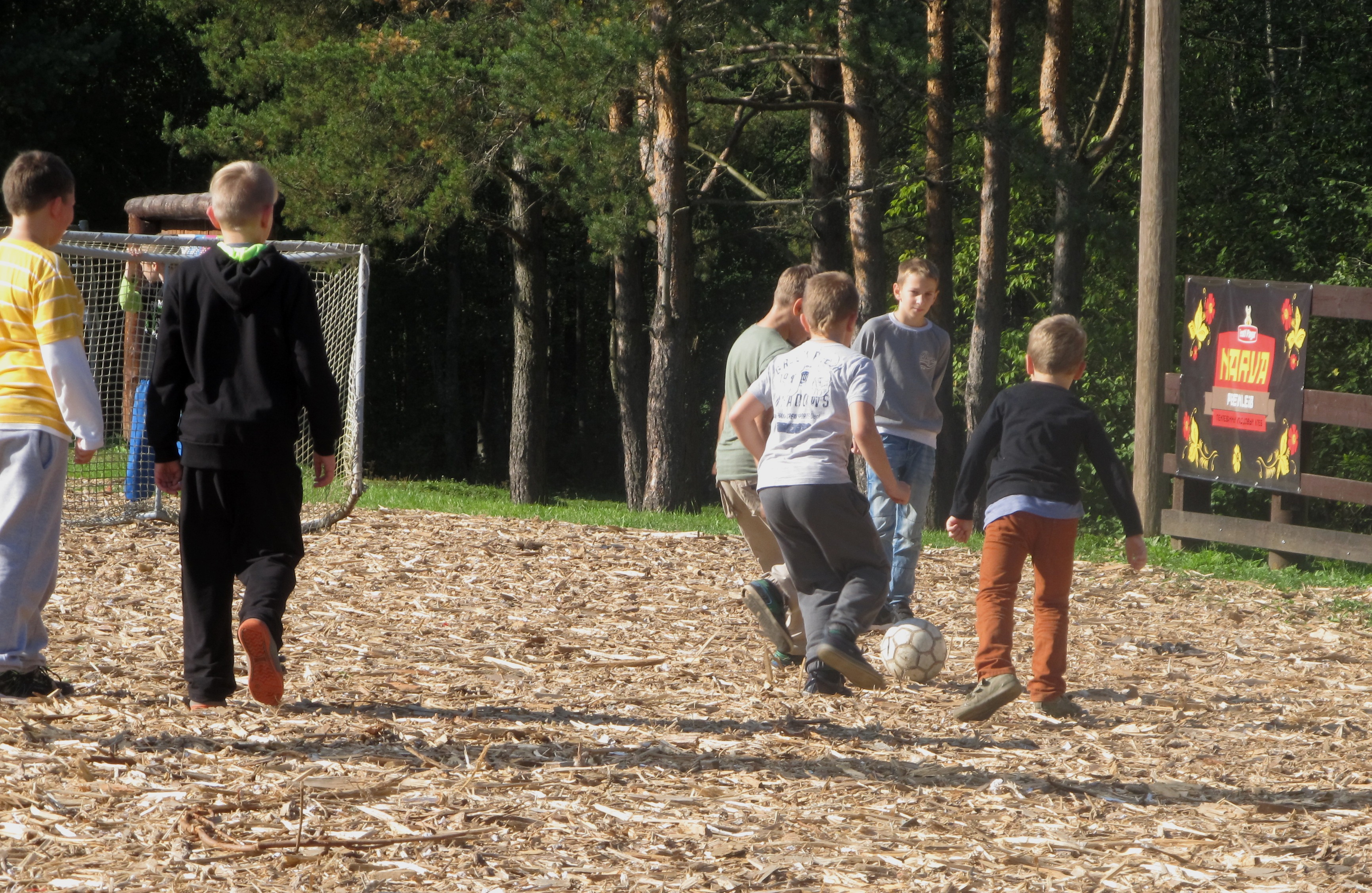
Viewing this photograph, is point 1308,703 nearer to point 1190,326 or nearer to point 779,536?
point 779,536

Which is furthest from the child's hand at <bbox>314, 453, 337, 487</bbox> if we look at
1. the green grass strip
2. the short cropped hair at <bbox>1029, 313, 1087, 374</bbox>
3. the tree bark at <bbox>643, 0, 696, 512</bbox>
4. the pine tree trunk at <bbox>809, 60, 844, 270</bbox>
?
the pine tree trunk at <bbox>809, 60, 844, 270</bbox>

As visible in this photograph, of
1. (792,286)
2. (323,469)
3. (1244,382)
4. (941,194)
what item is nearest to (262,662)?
(323,469)

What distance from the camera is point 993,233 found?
18.0 meters

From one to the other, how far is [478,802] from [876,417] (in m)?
3.66

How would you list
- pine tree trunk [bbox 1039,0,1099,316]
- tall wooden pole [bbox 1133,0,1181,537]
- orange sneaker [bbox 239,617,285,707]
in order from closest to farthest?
orange sneaker [bbox 239,617,285,707] → tall wooden pole [bbox 1133,0,1181,537] → pine tree trunk [bbox 1039,0,1099,316]

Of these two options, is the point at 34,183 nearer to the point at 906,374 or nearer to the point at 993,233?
the point at 906,374

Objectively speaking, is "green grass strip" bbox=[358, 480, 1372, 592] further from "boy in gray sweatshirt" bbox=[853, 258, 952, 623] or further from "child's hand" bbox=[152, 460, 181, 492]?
"child's hand" bbox=[152, 460, 181, 492]

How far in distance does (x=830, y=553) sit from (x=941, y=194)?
14.4m

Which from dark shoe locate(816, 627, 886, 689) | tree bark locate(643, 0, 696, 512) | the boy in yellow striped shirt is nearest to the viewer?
the boy in yellow striped shirt

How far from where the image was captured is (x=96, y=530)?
10133 millimetres

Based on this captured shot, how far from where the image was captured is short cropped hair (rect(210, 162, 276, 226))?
200 inches

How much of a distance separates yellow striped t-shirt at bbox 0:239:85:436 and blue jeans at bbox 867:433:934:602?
379cm

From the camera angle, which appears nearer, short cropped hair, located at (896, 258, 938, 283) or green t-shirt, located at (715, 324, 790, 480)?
green t-shirt, located at (715, 324, 790, 480)

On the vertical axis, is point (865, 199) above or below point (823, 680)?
above
